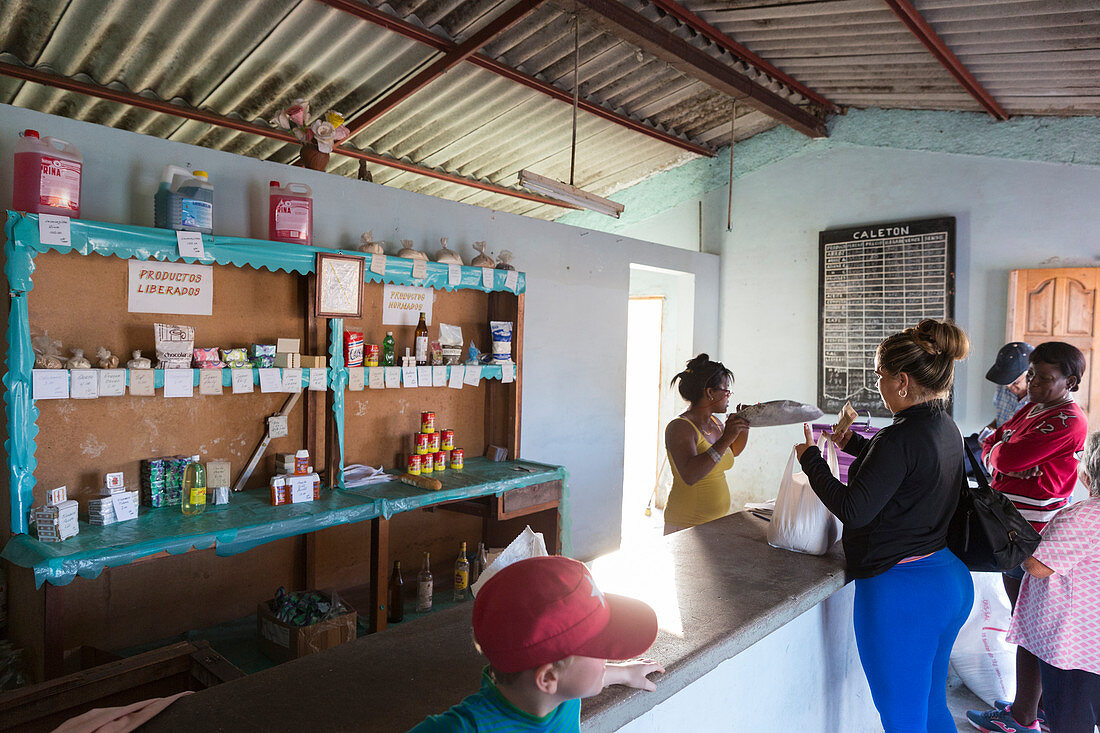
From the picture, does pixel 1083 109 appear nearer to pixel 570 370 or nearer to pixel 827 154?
pixel 827 154

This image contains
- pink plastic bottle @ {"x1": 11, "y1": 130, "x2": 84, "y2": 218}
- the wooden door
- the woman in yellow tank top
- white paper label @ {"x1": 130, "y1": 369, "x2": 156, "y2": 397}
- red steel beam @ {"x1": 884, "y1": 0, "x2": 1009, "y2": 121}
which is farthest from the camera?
the wooden door

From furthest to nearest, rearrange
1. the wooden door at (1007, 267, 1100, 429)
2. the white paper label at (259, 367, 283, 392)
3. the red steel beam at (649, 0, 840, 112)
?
the wooden door at (1007, 267, 1100, 429), the red steel beam at (649, 0, 840, 112), the white paper label at (259, 367, 283, 392)

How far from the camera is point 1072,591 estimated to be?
2127mm

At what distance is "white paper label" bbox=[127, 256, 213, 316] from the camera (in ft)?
9.42

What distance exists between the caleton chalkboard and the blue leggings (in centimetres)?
345

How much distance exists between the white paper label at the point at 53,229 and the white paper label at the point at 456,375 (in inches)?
73.0

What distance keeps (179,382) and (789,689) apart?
8.35ft

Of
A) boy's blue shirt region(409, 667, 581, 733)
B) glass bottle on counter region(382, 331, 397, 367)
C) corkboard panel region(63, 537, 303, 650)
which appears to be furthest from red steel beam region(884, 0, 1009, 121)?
corkboard panel region(63, 537, 303, 650)

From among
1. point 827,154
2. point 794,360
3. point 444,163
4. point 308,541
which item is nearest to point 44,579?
point 308,541

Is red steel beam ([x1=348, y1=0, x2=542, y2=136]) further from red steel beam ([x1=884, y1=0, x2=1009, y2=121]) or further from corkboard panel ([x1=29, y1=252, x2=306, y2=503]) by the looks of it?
red steel beam ([x1=884, y1=0, x2=1009, y2=121])

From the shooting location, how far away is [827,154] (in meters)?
5.67

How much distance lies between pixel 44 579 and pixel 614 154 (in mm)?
5579

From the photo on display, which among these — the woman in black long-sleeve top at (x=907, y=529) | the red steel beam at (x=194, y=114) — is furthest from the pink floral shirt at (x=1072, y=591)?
the red steel beam at (x=194, y=114)

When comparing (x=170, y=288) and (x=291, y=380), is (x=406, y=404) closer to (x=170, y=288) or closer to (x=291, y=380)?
(x=291, y=380)
